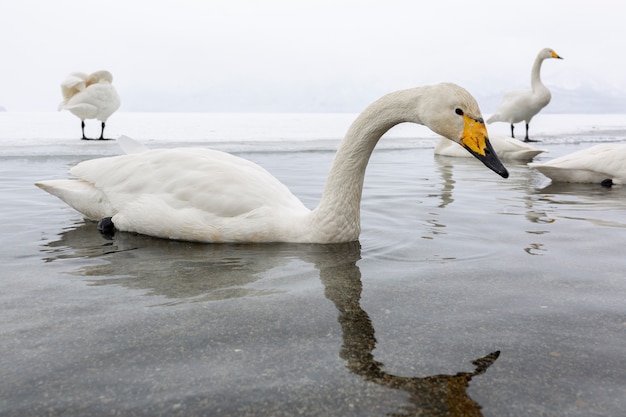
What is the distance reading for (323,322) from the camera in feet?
8.71

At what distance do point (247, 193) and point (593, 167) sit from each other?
5.60 meters

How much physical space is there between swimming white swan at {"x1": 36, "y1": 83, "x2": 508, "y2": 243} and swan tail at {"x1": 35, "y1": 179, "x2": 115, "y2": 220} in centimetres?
26

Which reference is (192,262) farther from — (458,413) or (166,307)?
(458,413)

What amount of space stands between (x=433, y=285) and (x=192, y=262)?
1.56 metres

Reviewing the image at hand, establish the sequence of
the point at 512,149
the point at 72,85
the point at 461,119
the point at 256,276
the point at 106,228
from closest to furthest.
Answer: the point at 256,276 → the point at 461,119 → the point at 106,228 → the point at 512,149 → the point at 72,85

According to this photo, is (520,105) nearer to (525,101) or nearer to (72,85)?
(525,101)

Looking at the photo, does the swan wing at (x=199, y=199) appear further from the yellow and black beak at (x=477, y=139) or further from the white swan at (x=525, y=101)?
the white swan at (x=525, y=101)

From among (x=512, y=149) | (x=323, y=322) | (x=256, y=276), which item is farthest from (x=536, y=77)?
(x=323, y=322)

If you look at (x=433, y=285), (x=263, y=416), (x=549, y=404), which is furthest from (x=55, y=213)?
(x=549, y=404)

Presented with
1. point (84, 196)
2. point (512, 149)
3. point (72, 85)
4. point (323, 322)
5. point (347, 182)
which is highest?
point (72, 85)

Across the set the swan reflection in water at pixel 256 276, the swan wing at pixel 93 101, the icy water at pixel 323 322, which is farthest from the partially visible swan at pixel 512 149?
the swan wing at pixel 93 101

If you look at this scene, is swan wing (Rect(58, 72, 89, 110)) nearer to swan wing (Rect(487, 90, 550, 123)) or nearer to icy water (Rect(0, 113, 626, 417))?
swan wing (Rect(487, 90, 550, 123))

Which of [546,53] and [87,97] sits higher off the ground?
[546,53]

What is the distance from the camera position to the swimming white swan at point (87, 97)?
704 inches
